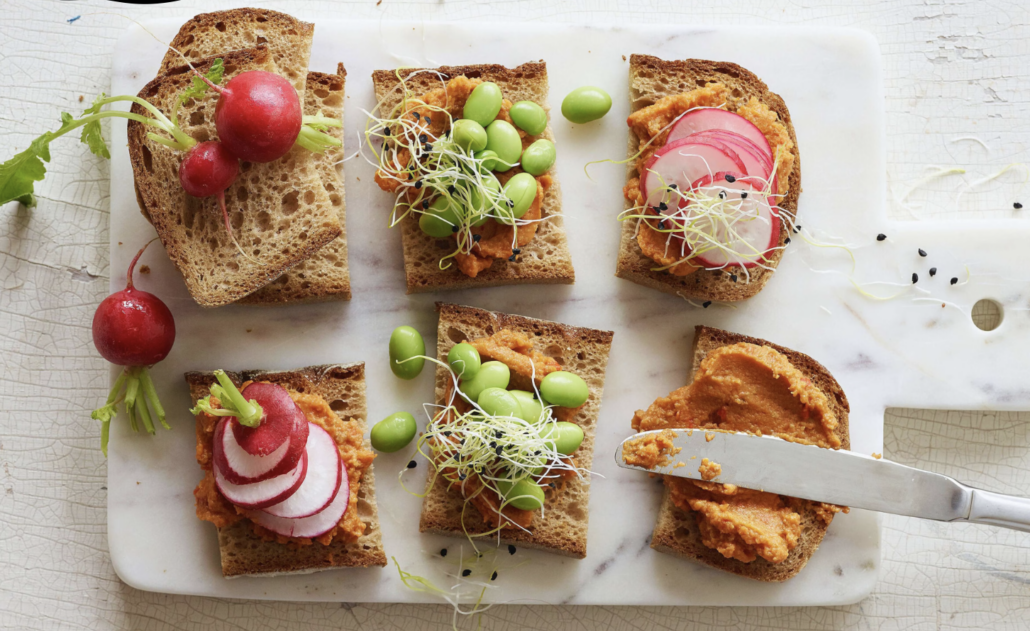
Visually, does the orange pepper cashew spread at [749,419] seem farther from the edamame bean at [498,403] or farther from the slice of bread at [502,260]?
the slice of bread at [502,260]

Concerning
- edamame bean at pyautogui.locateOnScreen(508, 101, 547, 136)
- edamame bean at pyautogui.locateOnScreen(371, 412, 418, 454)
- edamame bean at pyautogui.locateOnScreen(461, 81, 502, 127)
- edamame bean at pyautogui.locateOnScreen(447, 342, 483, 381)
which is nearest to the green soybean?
edamame bean at pyautogui.locateOnScreen(461, 81, 502, 127)

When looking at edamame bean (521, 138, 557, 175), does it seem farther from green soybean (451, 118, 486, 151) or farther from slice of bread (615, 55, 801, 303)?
slice of bread (615, 55, 801, 303)

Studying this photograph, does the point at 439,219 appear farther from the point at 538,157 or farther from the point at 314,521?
the point at 314,521

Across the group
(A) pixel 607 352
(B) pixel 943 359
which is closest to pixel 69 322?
(A) pixel 607 352

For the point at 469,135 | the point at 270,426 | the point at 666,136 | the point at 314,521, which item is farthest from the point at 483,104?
the point at 314,521

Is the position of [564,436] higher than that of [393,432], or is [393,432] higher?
[564,436]

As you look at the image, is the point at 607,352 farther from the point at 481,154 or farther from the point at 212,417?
the point at 212,417
